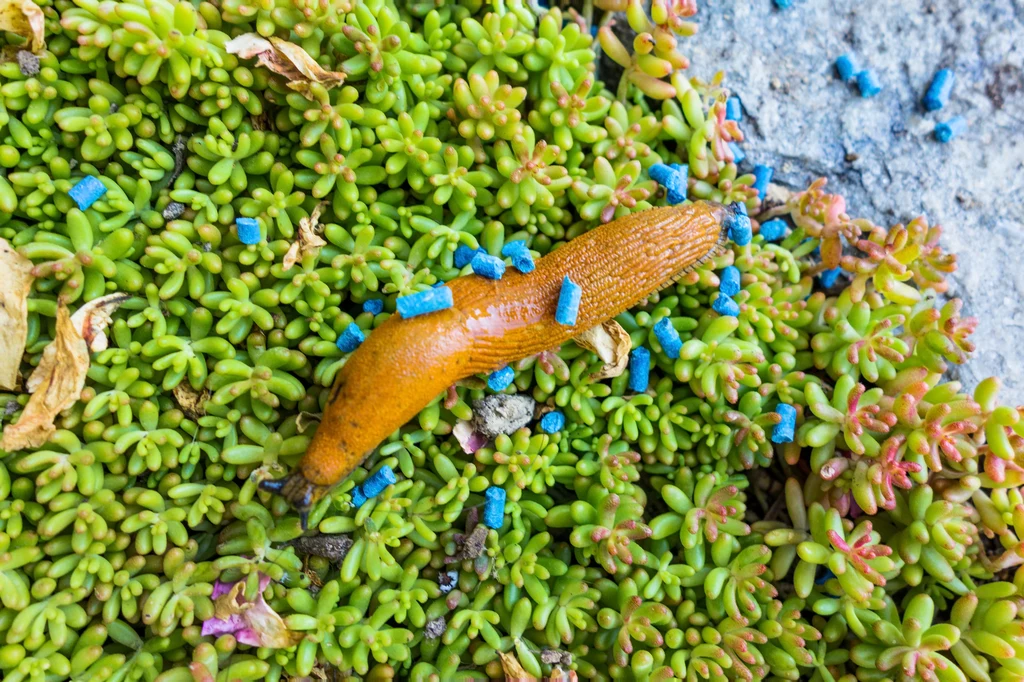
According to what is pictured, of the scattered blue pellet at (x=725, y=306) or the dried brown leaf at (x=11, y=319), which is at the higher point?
the scattered blue pellet at (x=725, y=306)

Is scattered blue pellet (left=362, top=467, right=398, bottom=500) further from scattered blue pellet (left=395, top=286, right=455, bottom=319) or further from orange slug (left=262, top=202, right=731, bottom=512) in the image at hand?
scattered blue pellet (left=395, top=286, right=455, bottom=319)

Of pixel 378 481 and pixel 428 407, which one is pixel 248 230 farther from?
pixel 378 481

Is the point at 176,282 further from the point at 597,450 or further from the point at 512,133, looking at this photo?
the point at 597,450

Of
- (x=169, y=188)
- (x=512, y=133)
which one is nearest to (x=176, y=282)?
(x=169, y=188)

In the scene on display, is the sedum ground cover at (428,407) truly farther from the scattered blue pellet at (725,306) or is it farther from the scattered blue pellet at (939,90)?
the scattered blue pellet at (939,90)

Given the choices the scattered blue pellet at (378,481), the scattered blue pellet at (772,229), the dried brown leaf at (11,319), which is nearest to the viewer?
the dried brown leaf at (11,319)

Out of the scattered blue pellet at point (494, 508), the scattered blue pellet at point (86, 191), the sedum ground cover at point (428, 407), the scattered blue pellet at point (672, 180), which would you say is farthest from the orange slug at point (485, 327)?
the scattered blue pellet at point (86, 191)

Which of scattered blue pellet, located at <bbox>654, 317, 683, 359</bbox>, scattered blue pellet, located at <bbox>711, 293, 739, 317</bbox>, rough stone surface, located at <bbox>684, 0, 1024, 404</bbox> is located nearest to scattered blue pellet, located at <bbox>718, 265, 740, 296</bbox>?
scattered blue pellet, located at <bbox>711, 293, 739, 317</bbox>

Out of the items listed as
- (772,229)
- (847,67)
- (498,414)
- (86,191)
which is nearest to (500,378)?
(498,414)
